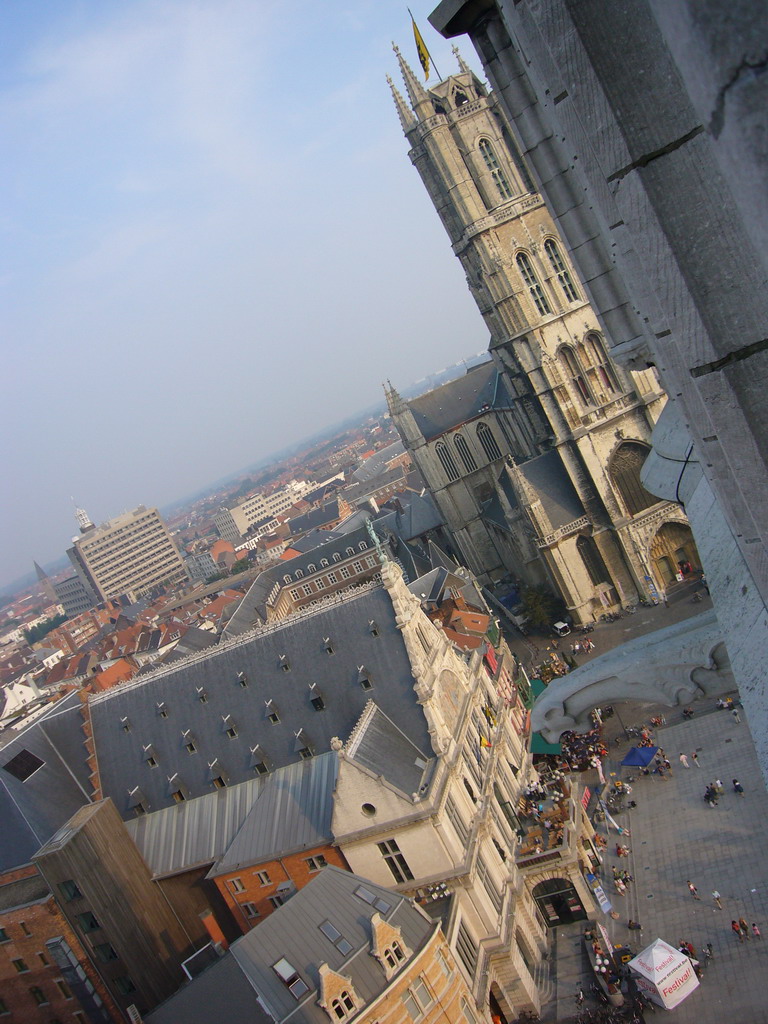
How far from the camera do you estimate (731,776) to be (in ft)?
118

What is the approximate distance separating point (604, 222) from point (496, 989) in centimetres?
3326

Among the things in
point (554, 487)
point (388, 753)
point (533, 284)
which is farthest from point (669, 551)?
point (388, 753)

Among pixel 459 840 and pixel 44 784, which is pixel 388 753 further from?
pixel 44 784

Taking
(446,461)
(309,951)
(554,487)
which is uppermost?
(446,461)

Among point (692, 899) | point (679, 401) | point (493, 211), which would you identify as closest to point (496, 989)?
point (692, 899)

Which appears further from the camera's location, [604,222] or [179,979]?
[179,979]

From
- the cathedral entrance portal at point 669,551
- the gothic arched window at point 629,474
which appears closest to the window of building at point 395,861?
the cathedral entrance portal at point 669,551

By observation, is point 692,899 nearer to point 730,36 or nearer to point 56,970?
point 56,970

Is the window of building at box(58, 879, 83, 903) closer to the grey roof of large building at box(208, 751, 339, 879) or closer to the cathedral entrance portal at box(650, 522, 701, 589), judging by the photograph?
the grey roof of large building at box(208, 751, 339, 879)

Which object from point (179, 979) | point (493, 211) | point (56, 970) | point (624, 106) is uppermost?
point (493, 211)

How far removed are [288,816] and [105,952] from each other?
831cm

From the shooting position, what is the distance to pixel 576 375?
55.5 metres

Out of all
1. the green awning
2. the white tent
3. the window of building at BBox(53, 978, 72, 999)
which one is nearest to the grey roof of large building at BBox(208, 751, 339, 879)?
the window of building at BBox(53, 978, 72, 999)

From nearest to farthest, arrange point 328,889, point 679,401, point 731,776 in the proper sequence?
point 679,401
point 328,889
point 731,776
